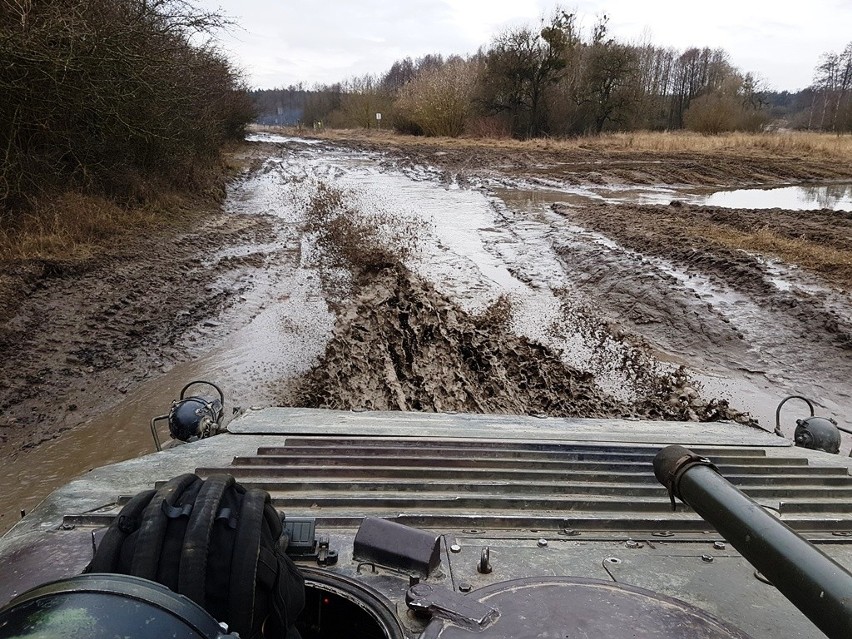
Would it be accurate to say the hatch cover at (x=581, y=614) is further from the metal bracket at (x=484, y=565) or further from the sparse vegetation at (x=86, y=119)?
the sparse vegetation at (x=86, y=119)

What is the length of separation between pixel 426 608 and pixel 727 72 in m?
54.3

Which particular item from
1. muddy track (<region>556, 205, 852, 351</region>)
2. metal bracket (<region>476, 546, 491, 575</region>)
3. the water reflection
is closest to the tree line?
muddy track (<region>556, 205, 852, 351</region>)

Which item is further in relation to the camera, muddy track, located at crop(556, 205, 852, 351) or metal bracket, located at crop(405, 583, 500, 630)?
muddy track, located at crop(556, 205, 852, 351)

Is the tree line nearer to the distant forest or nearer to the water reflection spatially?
the water reflection

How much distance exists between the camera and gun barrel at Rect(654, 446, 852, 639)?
1355 millimetres

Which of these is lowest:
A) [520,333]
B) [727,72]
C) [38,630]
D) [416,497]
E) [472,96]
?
[520,333]

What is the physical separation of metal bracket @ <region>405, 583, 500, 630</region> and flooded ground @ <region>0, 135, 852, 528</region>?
11.1 feet

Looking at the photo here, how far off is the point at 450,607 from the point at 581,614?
0.34 m

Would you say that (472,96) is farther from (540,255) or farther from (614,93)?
(540,255)

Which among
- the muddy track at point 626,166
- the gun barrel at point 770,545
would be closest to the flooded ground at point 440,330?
the gun barrel at point 770,545

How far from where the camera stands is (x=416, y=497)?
2.31m

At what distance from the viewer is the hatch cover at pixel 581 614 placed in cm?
152

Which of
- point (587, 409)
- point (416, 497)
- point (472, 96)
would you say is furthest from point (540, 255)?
point (472, 96)

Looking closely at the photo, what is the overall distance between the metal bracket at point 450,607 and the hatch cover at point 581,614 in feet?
0.05
